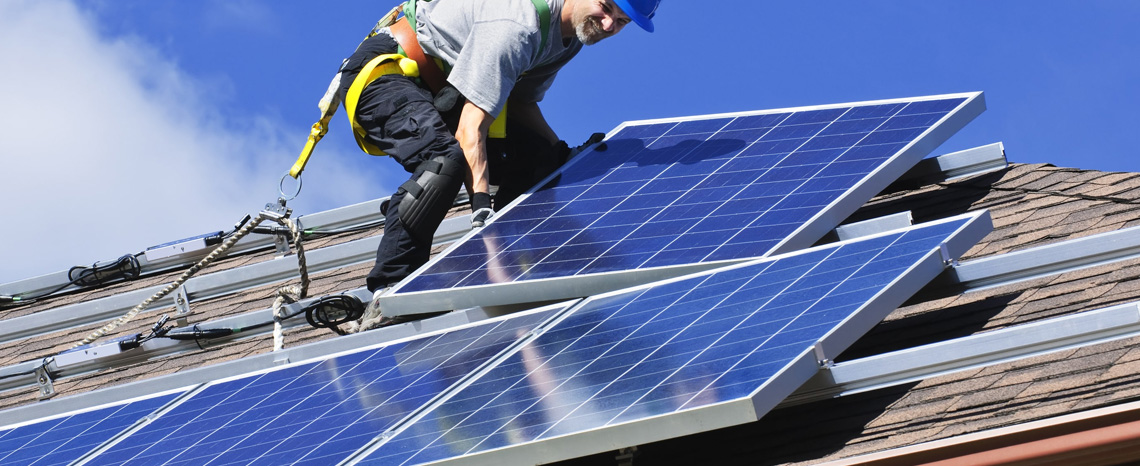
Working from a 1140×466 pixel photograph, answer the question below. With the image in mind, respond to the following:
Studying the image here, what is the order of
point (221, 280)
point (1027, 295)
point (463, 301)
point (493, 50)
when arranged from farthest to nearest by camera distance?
point (221, 280) < point (493, 50) < point (463, 301) < point (1027, 295)

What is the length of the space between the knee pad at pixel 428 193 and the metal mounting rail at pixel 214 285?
5.53 feet

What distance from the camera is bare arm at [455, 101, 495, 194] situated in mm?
7031

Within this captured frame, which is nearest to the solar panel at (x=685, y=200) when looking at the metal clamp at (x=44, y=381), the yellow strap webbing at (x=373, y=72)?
the yellow strap webbing at (x=373, y=72)

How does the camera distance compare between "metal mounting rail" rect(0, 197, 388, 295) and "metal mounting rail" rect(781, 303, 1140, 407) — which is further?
"metal mounting rail" rect(0, 197, 388, 295)

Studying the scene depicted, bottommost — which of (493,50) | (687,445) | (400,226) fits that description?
(687,445)

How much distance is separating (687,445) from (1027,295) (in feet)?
5.24

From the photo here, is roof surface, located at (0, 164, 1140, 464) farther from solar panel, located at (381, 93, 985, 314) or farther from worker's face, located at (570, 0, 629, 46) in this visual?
worker's face, located at (570, 0, 629, 46)

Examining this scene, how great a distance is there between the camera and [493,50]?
695 cm

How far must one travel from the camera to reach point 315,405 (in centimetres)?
568

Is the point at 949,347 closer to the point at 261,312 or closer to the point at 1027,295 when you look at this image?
the point at 1027,295

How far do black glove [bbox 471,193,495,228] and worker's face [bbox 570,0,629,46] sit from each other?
3.34 feet

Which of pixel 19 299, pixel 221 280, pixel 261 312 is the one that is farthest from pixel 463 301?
pixel 19 299

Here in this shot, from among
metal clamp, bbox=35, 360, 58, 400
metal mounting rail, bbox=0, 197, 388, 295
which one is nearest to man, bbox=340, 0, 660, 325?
metal mounting rail, bbox=0, 197, 388, 295

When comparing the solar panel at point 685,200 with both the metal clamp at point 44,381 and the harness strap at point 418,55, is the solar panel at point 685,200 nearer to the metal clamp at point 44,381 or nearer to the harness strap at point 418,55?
the harness strap at point 418,55
